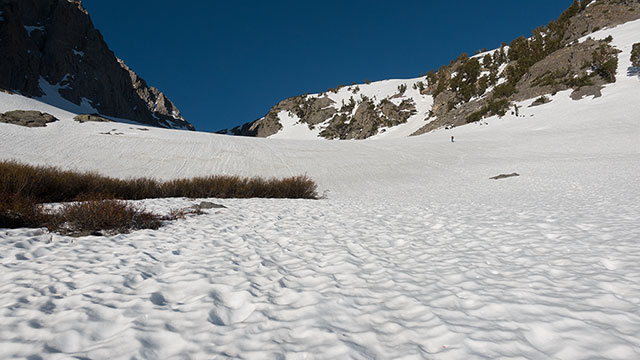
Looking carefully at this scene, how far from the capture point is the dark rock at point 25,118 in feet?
83.3

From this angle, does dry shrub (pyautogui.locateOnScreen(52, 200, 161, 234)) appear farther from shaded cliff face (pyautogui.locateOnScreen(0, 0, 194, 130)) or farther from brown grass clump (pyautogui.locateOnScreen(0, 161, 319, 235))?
shaded cliff face (pyautogui.locateOnScreen(0, 0, 194, 130))

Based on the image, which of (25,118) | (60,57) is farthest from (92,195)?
(60,57)

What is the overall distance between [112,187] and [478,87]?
65.2 meters

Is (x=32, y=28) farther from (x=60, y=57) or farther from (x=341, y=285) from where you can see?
(x=341, y=285)

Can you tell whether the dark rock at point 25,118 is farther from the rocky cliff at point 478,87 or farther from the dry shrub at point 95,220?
the rocky cliff at point 478,87

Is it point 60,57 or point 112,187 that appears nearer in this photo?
point 112,187

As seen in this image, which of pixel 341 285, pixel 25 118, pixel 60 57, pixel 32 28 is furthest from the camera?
pixel 60 57

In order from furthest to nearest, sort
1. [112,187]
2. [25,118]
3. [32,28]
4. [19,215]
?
[32,28]
[25,118]
[112,187]
[19,215]

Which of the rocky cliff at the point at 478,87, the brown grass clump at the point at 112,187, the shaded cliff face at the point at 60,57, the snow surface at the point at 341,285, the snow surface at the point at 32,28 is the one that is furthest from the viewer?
the snow surface at the point at 32,28

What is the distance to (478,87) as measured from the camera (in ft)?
189

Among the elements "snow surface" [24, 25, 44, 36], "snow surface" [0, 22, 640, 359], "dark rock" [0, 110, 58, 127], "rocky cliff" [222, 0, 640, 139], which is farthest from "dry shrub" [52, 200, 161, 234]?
"snow surface" [24, 25, 44, 36]

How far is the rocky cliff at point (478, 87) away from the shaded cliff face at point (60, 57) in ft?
178

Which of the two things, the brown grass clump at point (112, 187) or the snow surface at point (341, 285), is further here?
the brown grass clump at point (112, 187)

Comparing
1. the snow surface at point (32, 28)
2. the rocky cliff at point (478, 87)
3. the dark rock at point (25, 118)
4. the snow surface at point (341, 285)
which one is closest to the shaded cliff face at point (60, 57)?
the snow surface at point (32, 28)
